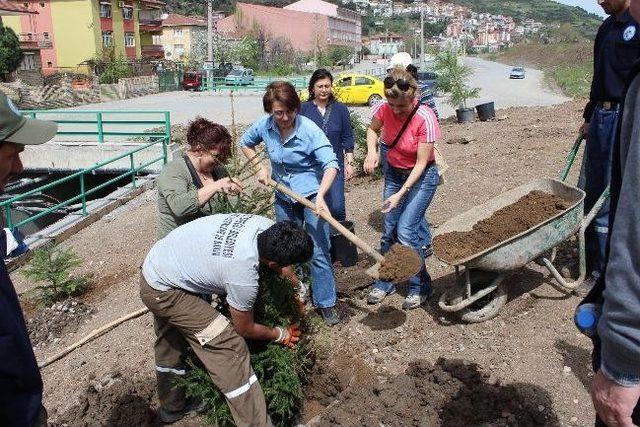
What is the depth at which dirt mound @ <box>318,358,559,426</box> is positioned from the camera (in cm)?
313

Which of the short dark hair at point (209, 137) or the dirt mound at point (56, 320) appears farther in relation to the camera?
the dirt mound at point (56, 320)

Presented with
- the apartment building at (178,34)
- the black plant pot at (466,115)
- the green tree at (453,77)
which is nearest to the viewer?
the black plant pot at (466,115)

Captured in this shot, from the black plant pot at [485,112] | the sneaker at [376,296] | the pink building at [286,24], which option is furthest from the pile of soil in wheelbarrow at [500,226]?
the pink building at [286,24]

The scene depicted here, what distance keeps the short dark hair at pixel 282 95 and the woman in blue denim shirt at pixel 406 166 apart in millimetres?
677

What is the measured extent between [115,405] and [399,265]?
6.63 ft

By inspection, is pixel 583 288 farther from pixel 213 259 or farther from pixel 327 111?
pixel 213 259

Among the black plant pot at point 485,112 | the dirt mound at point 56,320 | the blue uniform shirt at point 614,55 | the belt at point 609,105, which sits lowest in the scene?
the dirt mound at point 56,320

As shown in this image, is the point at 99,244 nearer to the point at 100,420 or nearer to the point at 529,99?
the point at 100,420

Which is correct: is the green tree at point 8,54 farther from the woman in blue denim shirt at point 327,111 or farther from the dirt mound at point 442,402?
the dirt mound at point 442,402

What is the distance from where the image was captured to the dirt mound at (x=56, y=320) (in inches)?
206

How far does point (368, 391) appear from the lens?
343cm

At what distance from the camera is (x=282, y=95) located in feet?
11.8

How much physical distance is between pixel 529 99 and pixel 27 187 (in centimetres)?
2137

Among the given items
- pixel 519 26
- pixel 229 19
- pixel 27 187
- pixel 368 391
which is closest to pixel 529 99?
pixel 27 187
